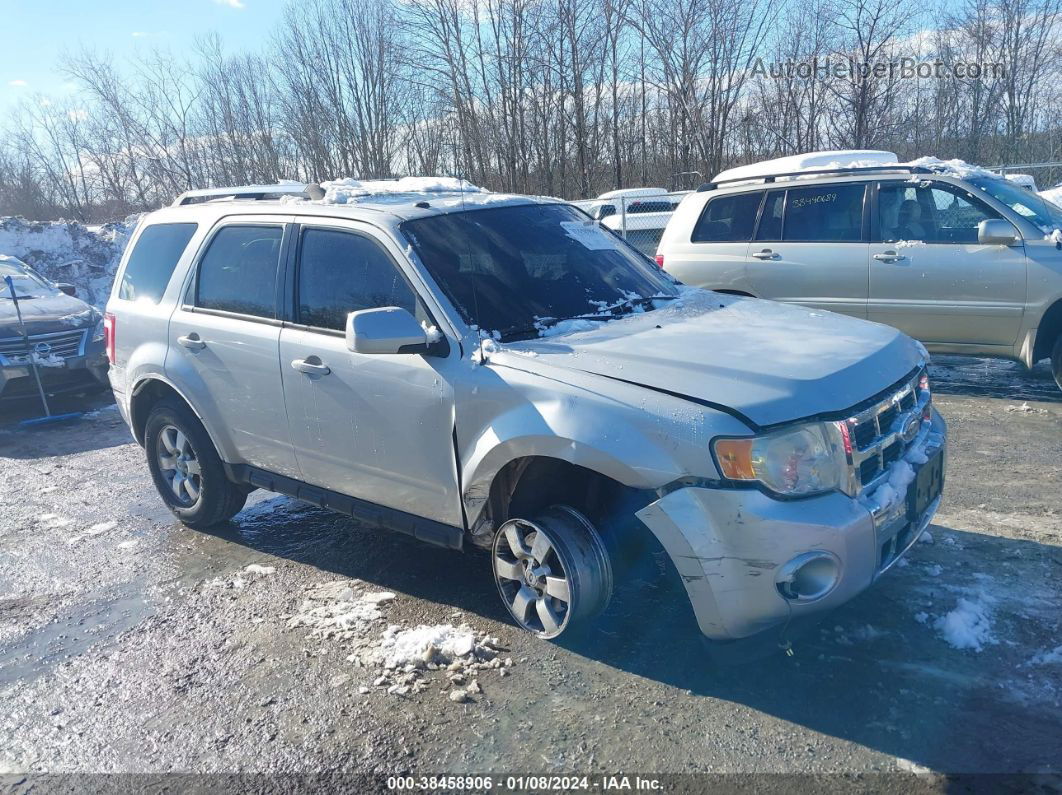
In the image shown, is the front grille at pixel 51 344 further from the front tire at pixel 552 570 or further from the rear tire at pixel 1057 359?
the rear tire at pixel 1057 359

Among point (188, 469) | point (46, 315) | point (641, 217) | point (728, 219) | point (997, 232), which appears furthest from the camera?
point (641, 217)

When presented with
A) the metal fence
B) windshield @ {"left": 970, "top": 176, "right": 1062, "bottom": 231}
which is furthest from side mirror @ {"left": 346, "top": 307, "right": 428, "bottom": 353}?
the metal fence

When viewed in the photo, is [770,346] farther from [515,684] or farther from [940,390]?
[940,390]

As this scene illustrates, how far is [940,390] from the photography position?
285 inches

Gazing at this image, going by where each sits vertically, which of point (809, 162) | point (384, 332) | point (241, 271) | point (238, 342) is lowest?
point (238, 342)

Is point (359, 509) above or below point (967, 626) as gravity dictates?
above

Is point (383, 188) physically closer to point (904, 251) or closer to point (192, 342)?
point (192, 342)

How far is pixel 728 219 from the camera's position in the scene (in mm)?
8188

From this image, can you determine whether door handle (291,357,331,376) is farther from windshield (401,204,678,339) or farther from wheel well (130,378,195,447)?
wheel well (130,378,195,447)

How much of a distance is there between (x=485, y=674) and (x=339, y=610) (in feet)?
3.22

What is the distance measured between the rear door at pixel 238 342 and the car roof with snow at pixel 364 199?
0.20 m

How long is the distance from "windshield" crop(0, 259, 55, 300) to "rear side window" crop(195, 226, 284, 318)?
20.9 ft

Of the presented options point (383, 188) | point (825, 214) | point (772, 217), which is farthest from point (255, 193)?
point (825, 214)

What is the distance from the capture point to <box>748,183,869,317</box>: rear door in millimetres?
7449
